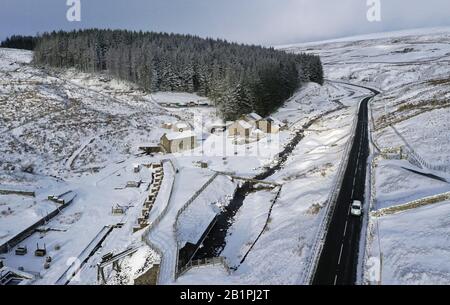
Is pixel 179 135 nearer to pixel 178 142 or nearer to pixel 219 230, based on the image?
pixel 178 142

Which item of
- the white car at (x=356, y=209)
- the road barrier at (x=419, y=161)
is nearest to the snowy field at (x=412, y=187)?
the road barrier at (x=419, y=161)

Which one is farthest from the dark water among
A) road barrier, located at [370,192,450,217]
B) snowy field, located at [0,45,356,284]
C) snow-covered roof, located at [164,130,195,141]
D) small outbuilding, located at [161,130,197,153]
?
snow-covered roof, located at [164,130,195,141]

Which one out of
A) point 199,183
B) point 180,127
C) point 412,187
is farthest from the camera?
point 180,127

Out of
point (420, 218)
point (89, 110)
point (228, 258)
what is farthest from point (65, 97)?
point (420, 218)

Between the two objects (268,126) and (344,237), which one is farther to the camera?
(268,126)

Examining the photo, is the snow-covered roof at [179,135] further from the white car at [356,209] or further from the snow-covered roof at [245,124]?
the white car at [356,209]

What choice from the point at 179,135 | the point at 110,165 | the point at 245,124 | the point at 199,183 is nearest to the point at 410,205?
the point at 199,183
